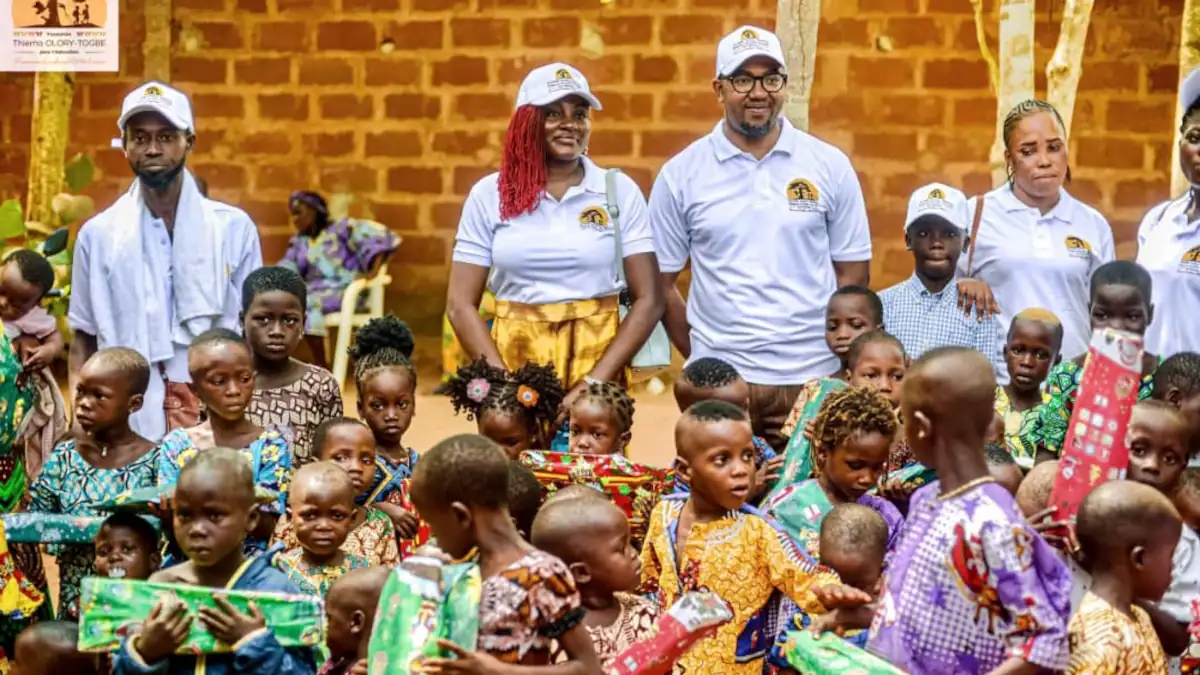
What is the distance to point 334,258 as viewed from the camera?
12383mm

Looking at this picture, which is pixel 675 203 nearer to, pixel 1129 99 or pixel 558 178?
pixel 558 178

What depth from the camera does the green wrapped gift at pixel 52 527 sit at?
5.22 m

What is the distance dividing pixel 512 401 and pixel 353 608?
1505mm

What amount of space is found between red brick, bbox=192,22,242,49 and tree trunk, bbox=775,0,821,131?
5.35 metres

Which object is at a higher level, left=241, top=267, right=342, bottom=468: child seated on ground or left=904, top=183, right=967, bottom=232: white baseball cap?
left=904, top=183, right=967, bottom=232: white baseball cap

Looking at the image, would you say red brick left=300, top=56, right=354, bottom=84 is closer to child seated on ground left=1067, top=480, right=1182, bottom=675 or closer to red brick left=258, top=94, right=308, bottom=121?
red brick left=258, top=94, right=308, bottom=121

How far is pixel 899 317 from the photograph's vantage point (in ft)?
21.8

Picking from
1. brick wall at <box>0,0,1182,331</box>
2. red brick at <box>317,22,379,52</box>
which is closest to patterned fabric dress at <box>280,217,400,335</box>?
brick wall at <box>0,0,1182,331</box>

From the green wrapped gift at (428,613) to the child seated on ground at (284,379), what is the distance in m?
2.16

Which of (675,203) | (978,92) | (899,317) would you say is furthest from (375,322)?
(978,92)

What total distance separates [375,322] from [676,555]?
2127 millimetres

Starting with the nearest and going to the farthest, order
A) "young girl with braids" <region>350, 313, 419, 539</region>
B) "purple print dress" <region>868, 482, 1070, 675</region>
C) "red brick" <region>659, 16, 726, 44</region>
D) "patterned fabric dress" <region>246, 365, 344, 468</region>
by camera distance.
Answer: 1. "purple print dress" <region>868, 482, 1070, 675</region>
2. "young girl with braids" <region>350, 313, 419, 539</region>
3. "patterned fabric dress" <region>246, 365, 344, 468</region>
4. "red brick" <region>659, 16, 726, 44</region>

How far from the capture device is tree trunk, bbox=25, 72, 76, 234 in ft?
36.6

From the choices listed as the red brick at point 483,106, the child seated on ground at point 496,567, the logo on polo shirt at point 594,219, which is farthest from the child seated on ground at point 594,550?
the red brick at point 483,106
